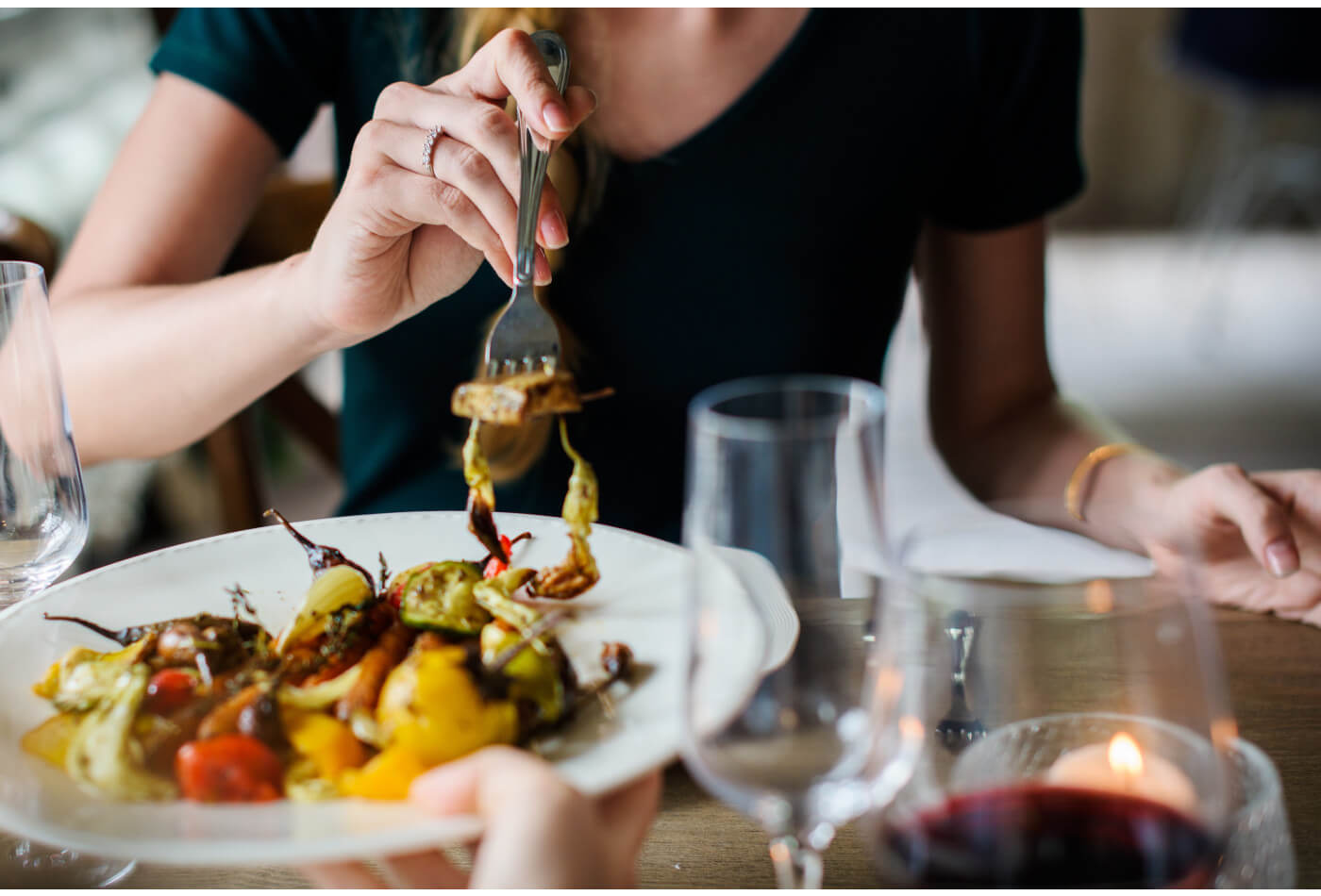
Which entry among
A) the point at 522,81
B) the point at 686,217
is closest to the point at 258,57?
the point at 686,217

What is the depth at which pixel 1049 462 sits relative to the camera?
1081 millimetres

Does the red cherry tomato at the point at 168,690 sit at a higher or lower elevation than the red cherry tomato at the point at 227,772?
higher

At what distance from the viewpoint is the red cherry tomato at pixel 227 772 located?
45cm

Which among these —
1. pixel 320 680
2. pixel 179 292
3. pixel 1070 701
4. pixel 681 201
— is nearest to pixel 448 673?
pixel 320 680

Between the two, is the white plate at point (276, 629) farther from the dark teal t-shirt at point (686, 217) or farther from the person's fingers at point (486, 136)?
the dark teal t-shirt at point (686, 217)

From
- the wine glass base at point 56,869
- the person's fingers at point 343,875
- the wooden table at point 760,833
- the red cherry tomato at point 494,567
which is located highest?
the red cherry tomato at point 494,567

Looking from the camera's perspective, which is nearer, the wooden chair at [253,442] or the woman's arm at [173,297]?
the woman's arm at [173,297]

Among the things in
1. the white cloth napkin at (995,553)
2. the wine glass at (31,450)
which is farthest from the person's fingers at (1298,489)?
the wine glass at (31,450)

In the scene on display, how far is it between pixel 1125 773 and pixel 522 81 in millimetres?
430

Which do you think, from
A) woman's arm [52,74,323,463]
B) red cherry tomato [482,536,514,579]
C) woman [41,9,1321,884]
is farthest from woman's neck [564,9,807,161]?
red cherry tomato [482,536,514,579]

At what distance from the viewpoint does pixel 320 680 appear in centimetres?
52

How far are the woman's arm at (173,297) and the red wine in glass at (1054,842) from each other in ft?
1.81

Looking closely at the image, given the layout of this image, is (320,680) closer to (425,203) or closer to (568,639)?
(568,639)

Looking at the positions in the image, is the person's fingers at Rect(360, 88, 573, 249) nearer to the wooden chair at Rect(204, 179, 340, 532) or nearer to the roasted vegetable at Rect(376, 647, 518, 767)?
the roasted vegetable at Rect(376, 647, 518, 767)
